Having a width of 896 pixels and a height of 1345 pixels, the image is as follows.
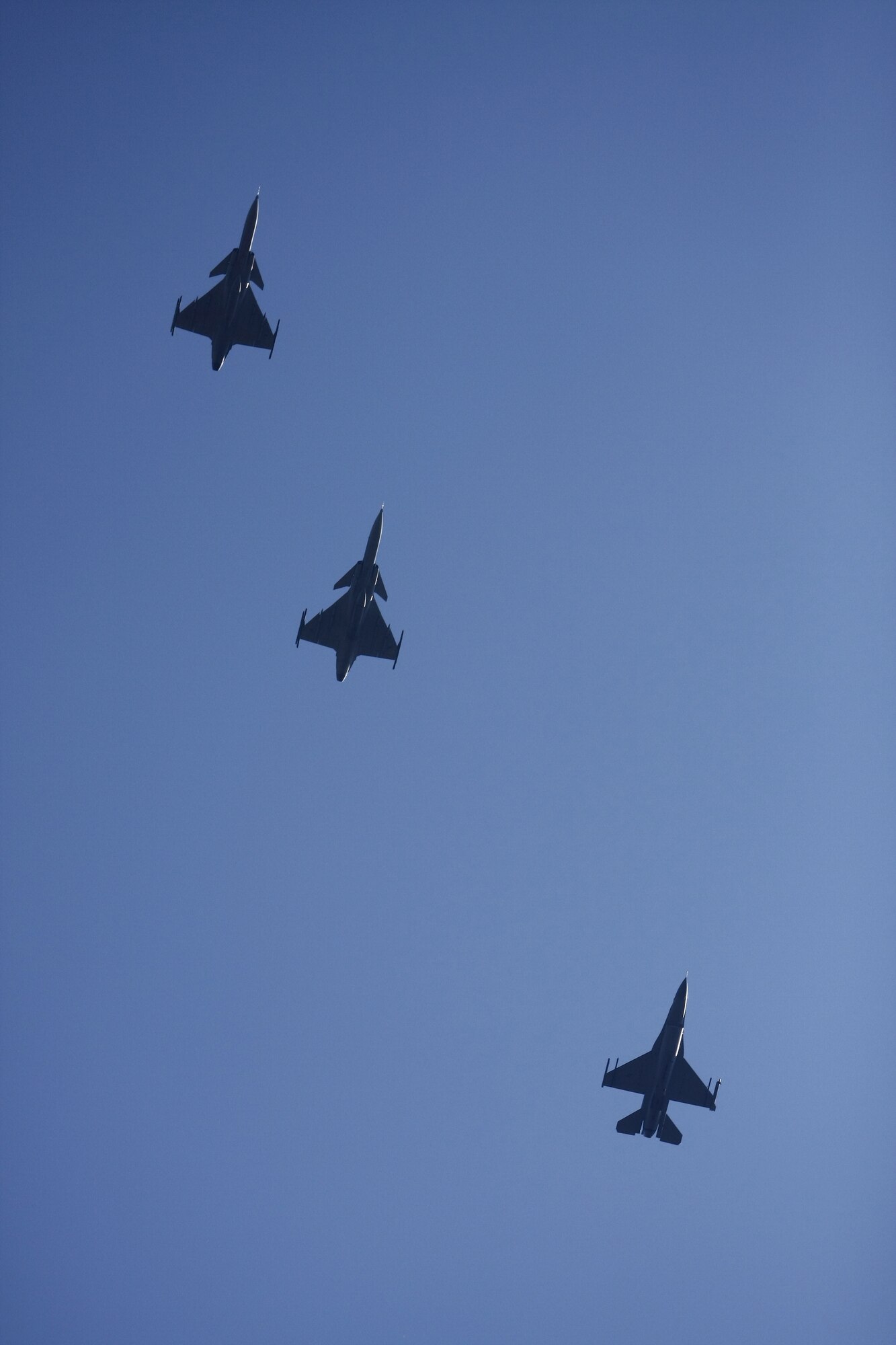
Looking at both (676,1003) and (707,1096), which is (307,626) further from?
(707,1096)

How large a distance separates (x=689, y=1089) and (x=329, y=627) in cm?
2371

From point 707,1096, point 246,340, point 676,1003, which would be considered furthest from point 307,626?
point 707,1096

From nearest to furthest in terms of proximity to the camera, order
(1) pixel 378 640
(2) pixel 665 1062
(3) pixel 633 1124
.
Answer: (2) pixel 665 1062, (3) pixel 633 1124, (1) pixel 378 640

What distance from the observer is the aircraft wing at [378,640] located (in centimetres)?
4784

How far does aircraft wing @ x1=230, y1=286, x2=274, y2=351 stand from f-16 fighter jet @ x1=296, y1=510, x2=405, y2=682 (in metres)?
11.2

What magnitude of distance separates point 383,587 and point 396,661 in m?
4.14

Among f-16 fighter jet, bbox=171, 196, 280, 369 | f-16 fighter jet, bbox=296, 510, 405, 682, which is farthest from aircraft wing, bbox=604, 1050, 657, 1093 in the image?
f-16 fighter jet, bbox=171, 196, 280, 369

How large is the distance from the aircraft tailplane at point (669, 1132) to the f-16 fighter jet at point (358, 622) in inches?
835

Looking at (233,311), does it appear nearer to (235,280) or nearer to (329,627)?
(235,280)

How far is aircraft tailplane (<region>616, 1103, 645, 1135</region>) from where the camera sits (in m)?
44.9

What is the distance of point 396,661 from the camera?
4816 cm

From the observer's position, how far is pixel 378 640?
159ft

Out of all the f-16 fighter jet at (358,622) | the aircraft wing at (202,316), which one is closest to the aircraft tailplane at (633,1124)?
the f-16 fighter jet at (358,622)

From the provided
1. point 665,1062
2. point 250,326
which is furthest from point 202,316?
point 665,1062
